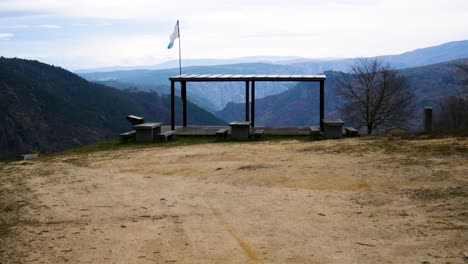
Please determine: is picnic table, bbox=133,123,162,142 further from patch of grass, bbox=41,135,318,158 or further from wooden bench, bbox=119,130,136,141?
wooden bench, bbox=119,130,136,141

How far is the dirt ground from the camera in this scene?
6152 millimetres

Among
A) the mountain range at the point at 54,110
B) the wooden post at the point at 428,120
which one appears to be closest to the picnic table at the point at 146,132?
the wooden post at the point at 428,120

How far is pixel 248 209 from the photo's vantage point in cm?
815

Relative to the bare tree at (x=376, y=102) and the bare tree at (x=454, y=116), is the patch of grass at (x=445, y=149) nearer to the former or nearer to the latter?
the bare tree at (x=376, y=102)

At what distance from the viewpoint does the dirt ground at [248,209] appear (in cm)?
615

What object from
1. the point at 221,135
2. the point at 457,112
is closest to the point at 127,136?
the point at 221,135

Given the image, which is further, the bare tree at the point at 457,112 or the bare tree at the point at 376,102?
the bare tree at the point at 457,112

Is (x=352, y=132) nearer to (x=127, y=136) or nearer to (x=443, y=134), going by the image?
(x=443, y=134)

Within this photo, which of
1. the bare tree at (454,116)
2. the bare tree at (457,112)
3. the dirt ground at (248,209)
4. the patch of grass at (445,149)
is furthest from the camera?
the bare tree at (454,116)

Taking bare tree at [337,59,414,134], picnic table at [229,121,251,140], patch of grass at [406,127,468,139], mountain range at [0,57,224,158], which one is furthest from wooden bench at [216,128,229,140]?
mountain range at [0,57,224,158]

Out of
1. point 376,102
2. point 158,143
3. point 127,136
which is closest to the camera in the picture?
point 158,143

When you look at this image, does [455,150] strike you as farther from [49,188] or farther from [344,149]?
[49,188]

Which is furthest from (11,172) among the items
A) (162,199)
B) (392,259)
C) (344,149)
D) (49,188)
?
(392,259)

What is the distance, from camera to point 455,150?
12.7 m
